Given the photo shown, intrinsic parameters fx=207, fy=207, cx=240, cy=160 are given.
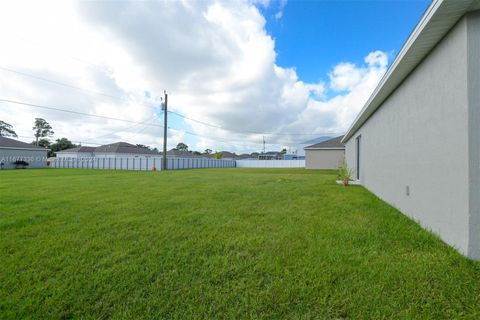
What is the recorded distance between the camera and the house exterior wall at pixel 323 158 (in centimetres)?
2248

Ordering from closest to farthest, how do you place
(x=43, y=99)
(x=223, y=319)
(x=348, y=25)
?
(x=223, y=319)
(x=348, y=25)
(x=43, y=99)

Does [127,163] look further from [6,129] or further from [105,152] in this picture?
[6,129]

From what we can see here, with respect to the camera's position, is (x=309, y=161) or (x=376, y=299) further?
(x=309, y=161)

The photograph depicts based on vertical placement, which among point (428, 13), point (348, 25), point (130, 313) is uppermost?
point (348, 25)

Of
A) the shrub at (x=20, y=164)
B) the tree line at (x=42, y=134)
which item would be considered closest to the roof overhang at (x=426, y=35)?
the shrub at (x=20, y=164)

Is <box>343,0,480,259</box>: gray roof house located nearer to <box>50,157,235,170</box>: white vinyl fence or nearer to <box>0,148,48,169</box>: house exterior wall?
<box>50,157,235,170</box>: white vinyl fence

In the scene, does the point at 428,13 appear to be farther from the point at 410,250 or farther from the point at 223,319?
the point at 223,319

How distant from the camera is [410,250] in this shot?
8.07 ft

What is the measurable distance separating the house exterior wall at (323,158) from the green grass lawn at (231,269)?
20.3 metres

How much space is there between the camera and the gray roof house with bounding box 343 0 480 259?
2.21 metres

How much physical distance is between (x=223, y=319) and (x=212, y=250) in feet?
3.54

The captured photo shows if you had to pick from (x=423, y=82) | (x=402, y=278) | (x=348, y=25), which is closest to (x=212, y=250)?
(x=402, y=278)

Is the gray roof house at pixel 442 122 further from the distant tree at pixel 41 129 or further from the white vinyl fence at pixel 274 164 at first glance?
the distant tree at pixel 41 129

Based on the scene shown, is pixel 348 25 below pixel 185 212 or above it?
above
